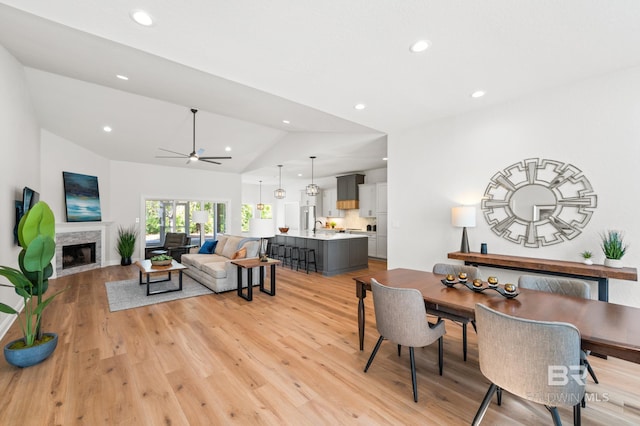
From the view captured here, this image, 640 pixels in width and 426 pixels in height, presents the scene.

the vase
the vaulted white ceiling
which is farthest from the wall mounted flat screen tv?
the vase

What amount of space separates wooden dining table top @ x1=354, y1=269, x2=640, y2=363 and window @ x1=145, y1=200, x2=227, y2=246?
7.59 m

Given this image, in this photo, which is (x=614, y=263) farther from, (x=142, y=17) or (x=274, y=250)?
(x=274, y=250)

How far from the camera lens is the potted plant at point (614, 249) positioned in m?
2.79

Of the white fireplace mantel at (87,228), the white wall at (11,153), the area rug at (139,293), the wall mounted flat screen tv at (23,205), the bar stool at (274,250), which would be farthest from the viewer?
the bar stool at (274,250)

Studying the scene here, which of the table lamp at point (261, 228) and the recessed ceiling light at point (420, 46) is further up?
the recessed ceiling light at point (420, 46)

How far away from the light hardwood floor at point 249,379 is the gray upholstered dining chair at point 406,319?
39cm

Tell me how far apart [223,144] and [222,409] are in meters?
6.41

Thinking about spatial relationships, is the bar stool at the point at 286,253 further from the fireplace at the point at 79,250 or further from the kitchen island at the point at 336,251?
the fireplace at the point at 79,250

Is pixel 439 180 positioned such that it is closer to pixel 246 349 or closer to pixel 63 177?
pixel 246 349

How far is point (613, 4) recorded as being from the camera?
6.40 feet

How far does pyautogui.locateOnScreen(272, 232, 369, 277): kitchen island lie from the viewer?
6188 mm

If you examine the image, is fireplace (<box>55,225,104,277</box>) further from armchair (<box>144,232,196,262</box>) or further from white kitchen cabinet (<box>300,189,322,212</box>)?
white kitchen cabinet (<box>300,189,322,212</box>)

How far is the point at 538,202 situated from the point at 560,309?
6.85 feet

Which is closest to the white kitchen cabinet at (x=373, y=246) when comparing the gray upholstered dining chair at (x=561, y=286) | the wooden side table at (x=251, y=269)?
the wooden side table at (x=251, y=269)
